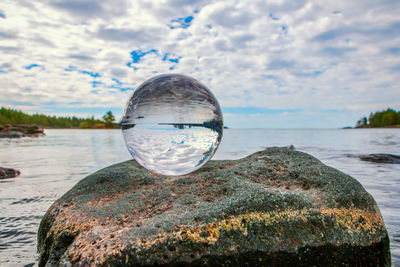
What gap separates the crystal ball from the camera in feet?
11.6

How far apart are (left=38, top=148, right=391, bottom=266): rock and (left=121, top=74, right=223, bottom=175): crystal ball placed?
1.54 feet

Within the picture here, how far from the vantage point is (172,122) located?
3.49 m

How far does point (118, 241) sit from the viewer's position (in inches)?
89.1

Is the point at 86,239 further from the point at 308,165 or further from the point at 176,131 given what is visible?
the point at 308,165

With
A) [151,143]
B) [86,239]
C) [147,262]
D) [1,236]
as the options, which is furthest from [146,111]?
[1,236]

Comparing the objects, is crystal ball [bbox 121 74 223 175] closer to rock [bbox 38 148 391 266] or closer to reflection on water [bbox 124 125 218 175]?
reflection on water [bbox 124 125 218 175]

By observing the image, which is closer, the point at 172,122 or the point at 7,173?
the point at 172,122

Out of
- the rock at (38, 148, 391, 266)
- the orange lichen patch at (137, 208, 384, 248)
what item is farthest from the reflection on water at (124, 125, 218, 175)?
the orange lichen patch at (137, 208, 384, 248)

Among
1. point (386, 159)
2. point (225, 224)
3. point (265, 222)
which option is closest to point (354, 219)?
point (265, 222)

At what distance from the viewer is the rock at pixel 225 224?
227 centimetres

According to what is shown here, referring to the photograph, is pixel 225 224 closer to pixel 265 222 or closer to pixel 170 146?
pixel 265 222

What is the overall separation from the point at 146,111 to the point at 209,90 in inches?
38.6

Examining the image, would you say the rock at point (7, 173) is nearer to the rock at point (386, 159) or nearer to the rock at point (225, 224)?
the rock at point (225, 224)

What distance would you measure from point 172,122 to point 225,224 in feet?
5.05
